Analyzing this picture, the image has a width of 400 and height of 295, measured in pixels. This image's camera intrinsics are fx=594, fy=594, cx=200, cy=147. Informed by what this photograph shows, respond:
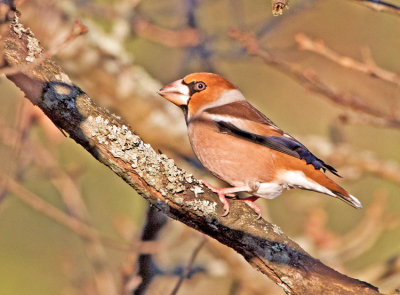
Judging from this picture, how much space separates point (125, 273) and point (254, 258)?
813mm

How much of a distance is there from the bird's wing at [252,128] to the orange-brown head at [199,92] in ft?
0.43

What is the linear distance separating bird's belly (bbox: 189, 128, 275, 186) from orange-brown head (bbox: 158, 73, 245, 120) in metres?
0.33

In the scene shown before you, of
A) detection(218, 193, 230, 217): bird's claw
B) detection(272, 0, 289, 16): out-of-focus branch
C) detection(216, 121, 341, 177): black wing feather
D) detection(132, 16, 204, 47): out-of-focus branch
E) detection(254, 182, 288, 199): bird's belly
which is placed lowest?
detection(218, 193, 230, 217): bird's claw

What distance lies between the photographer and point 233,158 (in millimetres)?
3660

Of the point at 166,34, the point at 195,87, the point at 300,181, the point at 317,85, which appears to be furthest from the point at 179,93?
the point at 166,34

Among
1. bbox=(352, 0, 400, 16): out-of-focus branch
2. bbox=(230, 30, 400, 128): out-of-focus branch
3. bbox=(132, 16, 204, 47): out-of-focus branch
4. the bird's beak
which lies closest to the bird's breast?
the bird's beak

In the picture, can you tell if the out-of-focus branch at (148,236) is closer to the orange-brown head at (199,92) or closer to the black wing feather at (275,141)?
the black wing feather at (275,141)

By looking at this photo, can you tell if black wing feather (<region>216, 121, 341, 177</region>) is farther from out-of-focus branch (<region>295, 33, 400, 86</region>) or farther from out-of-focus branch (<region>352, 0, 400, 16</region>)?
out-of-focus branch (<region>352, 0, 400, 16</region>)

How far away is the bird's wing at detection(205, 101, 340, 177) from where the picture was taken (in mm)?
3582

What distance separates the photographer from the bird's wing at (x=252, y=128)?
358 cm

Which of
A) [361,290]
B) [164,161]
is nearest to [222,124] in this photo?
[164,161]

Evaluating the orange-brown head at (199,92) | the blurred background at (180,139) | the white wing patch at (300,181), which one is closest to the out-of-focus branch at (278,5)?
the blurred background at (180,139)

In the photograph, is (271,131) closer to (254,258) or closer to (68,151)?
(254,258)

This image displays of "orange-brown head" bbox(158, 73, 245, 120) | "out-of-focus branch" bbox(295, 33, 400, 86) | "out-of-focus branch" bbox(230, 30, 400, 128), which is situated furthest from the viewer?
"orange-brown head" bbox(158, 73, 245, 120)
